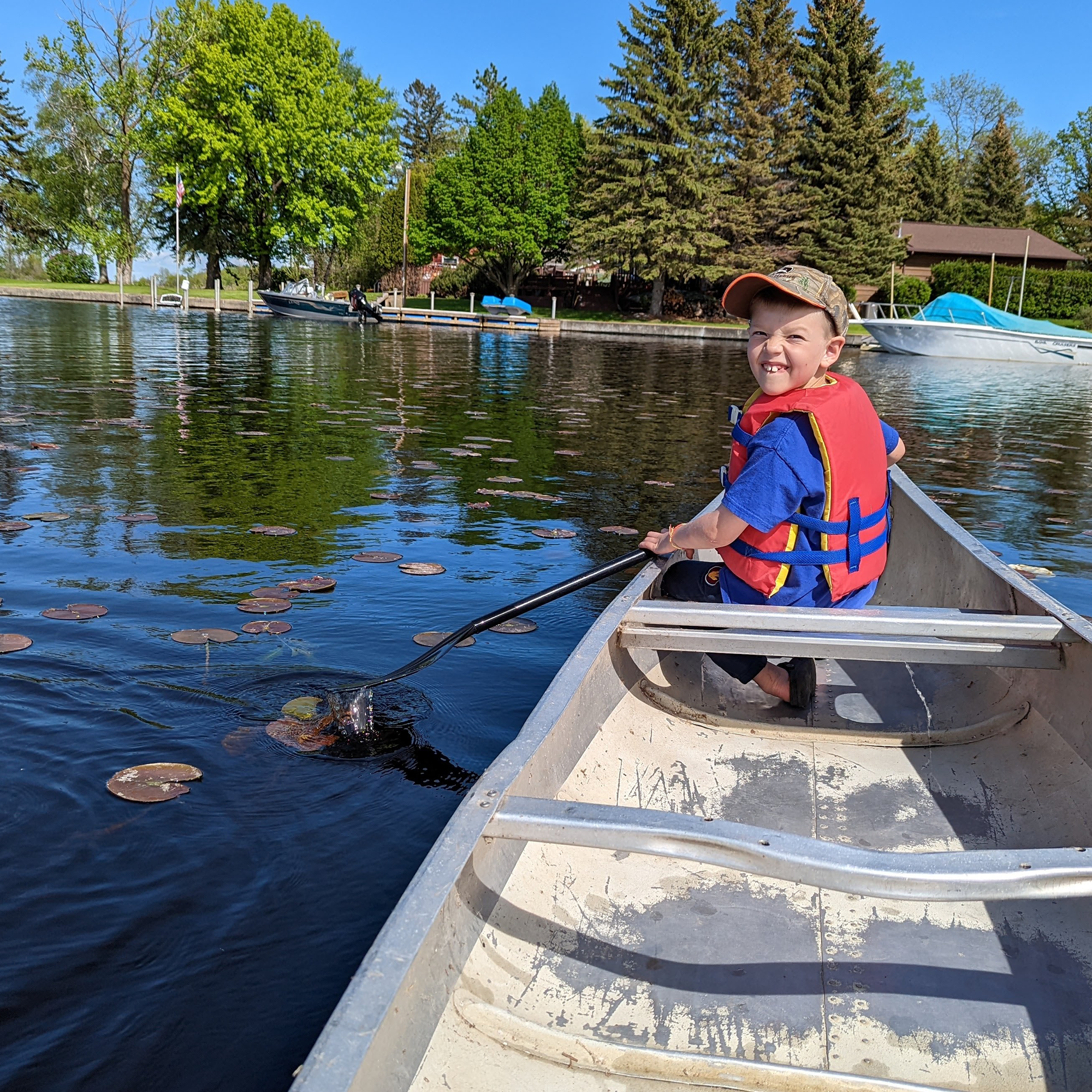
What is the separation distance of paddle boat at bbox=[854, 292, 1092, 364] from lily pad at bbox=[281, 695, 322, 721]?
30.7 metres

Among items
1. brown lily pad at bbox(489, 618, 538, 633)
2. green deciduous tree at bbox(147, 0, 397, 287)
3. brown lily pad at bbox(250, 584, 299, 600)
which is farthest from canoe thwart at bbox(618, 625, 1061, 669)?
green deciduous tree at bbox(147, 0, 397, 287)

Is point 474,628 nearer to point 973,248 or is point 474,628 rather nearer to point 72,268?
point 973,248

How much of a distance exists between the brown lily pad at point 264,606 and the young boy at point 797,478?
1984mm

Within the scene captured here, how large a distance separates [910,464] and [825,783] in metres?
7.88

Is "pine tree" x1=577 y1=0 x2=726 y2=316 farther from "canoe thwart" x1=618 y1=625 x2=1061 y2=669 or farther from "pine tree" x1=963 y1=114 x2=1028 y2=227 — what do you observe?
"canoe thwart" x1=618 y1=625 x2=1061 y2=669

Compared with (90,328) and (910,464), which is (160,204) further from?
(910,464)

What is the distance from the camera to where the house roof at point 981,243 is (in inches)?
2106

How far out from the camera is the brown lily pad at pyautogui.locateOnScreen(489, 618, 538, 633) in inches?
179

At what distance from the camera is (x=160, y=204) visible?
53562 mm

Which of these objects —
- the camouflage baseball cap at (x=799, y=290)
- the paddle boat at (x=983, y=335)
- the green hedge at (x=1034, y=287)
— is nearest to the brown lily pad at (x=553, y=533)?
the camouflage baseball cap at (x=799, y=290)

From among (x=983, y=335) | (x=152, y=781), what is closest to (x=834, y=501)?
(x=152, y=781)

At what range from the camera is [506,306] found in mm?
46125

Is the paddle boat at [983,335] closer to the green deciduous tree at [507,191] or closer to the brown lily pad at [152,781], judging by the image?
the green deciduous tree at [507,191]

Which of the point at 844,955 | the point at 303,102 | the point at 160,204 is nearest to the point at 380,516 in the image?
the point at 844,955
